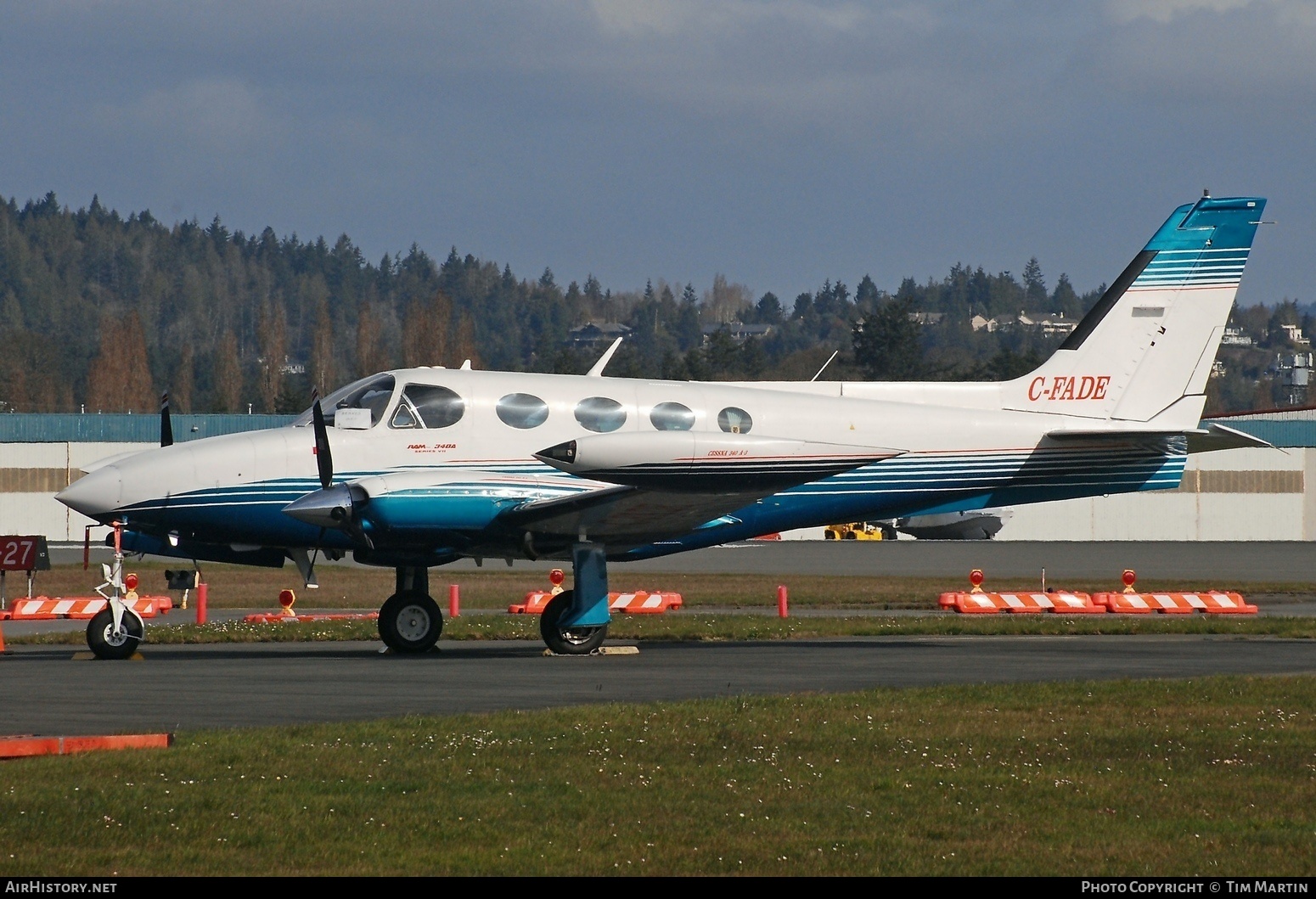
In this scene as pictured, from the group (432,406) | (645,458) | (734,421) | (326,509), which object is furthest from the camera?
(734,421)

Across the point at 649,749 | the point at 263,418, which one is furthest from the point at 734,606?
the point at 263,418

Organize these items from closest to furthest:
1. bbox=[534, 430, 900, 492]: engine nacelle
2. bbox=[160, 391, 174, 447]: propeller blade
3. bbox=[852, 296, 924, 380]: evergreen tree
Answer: bbox=[534, 430, 900, 492]: engine nacelle → bbox=[160, 391, 174, 447]: propeller blade → bbox=[852, 296, 924, 380]: evergreen tree

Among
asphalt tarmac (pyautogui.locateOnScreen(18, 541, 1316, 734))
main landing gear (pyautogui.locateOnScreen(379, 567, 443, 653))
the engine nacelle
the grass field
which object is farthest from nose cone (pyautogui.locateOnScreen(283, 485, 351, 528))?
the grass field

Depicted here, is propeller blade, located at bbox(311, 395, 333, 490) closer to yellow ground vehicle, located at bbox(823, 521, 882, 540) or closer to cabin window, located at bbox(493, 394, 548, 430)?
cabin window, located at bbox(493, 394, 548, 430)

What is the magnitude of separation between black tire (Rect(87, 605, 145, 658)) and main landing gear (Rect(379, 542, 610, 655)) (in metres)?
3.13

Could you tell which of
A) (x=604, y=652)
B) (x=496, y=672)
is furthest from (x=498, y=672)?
(x=604, y=652)

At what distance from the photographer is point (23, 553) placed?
2659 centimetres

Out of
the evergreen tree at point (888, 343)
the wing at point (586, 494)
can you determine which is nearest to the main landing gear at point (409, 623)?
the wing at point (586, 494)

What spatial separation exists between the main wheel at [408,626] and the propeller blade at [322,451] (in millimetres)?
2150

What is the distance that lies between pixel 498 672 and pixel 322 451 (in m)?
3.85

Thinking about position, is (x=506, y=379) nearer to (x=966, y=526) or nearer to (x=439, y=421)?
(x=439, y=421)

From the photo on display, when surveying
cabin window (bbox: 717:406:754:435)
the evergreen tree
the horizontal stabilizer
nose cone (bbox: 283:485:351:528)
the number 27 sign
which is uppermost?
the evergreen tree

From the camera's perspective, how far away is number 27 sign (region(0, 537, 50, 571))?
1044 inches

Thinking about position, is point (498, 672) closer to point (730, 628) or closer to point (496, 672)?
point (496, 672)
